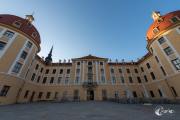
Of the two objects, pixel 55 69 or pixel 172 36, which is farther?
pixel 55 69

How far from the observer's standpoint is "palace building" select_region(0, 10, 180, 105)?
21438 millimetres

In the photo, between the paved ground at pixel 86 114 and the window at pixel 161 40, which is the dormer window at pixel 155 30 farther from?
the paved ground at pixel 86 114

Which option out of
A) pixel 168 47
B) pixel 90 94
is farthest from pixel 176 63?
pixel 90 94

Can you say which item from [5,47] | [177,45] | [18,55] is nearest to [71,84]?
[18,55]

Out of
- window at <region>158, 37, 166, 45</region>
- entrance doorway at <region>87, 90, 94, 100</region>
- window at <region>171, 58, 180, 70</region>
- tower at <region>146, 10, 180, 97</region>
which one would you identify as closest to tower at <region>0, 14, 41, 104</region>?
entrance doorway at <region>87, 90, 94, 100</region>

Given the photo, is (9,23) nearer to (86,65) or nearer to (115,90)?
(86,65)

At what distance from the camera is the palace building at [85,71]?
844 inches

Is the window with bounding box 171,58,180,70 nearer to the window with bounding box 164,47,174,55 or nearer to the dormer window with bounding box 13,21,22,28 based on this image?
the window with bounding box 164,47,174,55

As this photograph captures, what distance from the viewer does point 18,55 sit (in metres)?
22.6

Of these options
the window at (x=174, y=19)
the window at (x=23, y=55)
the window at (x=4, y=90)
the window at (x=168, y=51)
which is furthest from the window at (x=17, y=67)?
the window at (x=174, y=19)

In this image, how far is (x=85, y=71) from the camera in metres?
34.1

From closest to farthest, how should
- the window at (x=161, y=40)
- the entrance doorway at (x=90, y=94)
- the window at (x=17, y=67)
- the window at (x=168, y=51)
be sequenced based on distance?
1. the window at (x=17, y=67)
2. the window at (x=168, y=51)
3. the window at (x=161, y=40)
4. the entrance doorway at (x=90, y=94)

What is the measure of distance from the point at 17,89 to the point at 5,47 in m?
8.59

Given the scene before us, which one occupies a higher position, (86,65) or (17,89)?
(86,65)
